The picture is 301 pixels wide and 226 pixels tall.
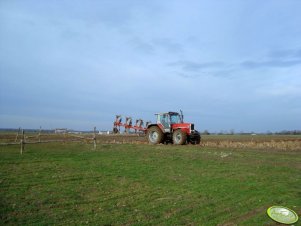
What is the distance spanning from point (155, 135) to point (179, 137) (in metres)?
2.64

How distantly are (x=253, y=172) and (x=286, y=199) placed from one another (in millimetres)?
4219

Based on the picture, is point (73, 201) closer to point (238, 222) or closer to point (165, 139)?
point (238, 222)

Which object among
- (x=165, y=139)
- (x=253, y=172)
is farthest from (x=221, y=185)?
(x=165, y=139)

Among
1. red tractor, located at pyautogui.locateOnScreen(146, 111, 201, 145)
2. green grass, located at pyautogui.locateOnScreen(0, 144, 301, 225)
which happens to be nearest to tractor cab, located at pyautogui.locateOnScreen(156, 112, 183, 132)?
red tractor, located at pyautogui.locateOnScreen(146, 111, 201, 145)

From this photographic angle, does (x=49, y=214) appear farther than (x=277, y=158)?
No

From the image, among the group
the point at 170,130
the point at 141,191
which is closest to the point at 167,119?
the point at 170,130

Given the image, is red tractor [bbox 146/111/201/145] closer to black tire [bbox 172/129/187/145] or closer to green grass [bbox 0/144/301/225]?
black tire [bbox 172/129/187/145]

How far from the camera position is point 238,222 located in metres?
8.28

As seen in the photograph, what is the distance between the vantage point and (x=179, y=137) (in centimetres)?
2795

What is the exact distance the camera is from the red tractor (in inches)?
1108

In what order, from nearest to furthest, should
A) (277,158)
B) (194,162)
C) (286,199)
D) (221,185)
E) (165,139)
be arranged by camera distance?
(286,199), (221,185), (194,162), (277,158), (165,139)

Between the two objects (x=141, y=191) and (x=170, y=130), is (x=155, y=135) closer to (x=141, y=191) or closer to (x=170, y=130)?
(x=170, y=130)

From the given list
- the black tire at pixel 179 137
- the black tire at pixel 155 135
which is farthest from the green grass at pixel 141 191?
the black tire at pixel 155 135

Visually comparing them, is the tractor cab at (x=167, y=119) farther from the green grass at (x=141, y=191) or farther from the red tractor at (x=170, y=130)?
the green grass at (x=141, y=191)
